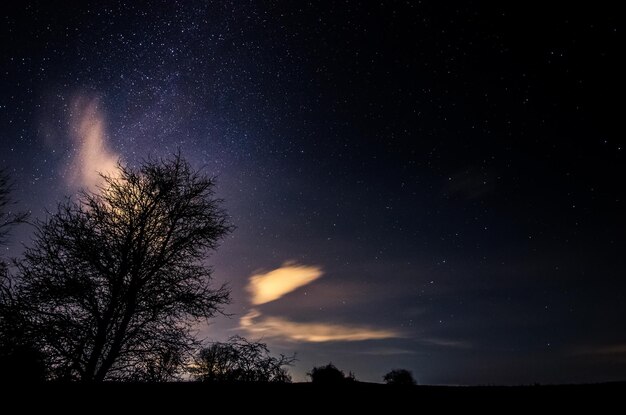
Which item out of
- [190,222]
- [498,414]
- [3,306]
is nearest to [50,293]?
[3,306]

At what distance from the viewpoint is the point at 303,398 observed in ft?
10.1

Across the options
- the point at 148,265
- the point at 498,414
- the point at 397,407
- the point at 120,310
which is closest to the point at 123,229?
the point at 148,265

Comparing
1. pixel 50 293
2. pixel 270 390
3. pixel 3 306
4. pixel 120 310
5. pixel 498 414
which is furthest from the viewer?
pixel 120 310

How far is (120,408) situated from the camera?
109 inches

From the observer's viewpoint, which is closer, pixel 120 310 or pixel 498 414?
pixel 498 414

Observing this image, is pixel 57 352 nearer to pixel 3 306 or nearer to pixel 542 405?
pixel 3 306

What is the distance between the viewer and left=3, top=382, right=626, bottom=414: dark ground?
279 cm

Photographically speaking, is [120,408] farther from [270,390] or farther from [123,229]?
[123,229]

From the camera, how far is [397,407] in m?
2.98

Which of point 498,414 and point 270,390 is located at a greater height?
point 270,390

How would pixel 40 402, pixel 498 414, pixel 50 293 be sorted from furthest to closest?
pixel 50 293 → pixel 498 414 → pixel 40 402

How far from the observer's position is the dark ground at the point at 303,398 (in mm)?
2791

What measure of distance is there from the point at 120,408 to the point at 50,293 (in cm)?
753

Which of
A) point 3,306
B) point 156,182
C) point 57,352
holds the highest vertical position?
point 156,182
